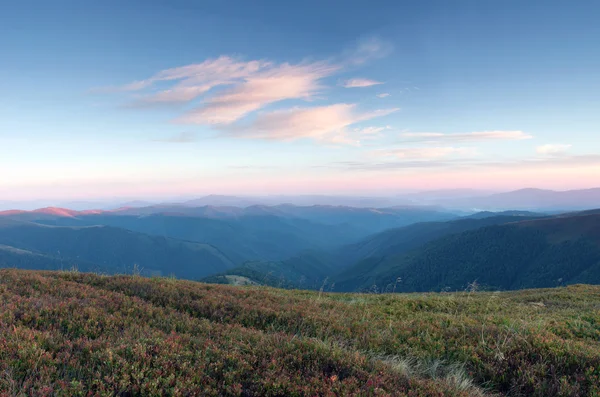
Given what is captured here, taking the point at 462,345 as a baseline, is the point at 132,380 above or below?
above

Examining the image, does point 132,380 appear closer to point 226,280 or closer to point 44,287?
point 44,287

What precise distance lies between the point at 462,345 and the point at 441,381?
2367mm

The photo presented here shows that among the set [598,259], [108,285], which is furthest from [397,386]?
[598,259]

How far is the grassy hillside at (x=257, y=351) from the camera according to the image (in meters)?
4.63

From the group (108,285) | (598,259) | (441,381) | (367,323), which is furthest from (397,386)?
(598,259)

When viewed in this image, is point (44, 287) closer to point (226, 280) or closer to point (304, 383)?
point (304, 383)

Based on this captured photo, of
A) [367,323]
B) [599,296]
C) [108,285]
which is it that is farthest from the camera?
[599,296]

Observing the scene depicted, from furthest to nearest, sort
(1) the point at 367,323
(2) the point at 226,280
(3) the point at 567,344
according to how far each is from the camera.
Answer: (2) the point at 226,280 → (1) the point at 367,323 → (3) the point at 567,344

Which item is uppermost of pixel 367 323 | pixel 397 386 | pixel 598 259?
pixel 397 386

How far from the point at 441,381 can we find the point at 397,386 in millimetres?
1070

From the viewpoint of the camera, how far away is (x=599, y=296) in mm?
17562

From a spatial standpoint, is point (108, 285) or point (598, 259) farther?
point (598, 259)

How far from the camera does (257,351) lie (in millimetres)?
5750

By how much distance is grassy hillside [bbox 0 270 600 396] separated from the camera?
463cm
